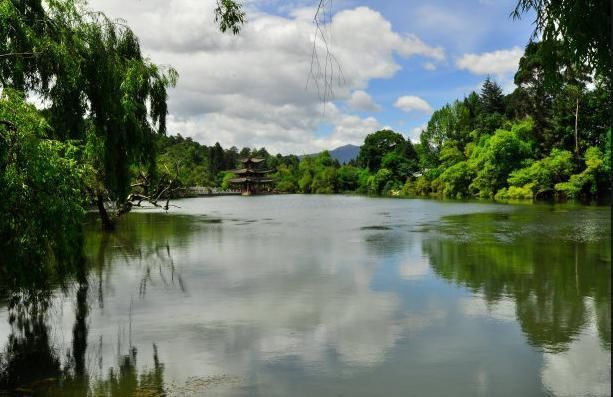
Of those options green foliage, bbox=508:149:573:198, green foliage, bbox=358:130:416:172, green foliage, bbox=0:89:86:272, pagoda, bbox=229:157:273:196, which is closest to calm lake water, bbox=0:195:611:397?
green foliage, bbox=0:89:86:272

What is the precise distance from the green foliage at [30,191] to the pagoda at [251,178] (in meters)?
94.4

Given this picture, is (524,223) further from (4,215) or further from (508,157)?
(508,157)

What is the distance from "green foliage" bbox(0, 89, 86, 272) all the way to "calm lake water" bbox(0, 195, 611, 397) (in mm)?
1438

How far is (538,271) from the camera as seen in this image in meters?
12.9

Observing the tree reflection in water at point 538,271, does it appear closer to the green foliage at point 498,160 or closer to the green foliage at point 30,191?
the green foliage at point 30,191

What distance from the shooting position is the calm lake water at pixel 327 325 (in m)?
6.41

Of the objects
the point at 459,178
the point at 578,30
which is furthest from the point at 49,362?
the point at 459,178

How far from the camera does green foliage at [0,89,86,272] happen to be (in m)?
5.11

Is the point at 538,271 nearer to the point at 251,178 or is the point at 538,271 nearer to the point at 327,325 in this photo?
the point at 327,325

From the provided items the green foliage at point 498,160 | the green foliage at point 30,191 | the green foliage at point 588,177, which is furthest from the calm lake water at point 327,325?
the green foliage at point 498,160

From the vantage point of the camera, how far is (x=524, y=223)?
24906mm

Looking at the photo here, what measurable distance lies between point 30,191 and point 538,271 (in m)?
11.5

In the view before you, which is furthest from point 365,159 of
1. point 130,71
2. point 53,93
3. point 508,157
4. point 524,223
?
point 53,93

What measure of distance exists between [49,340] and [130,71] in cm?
778
